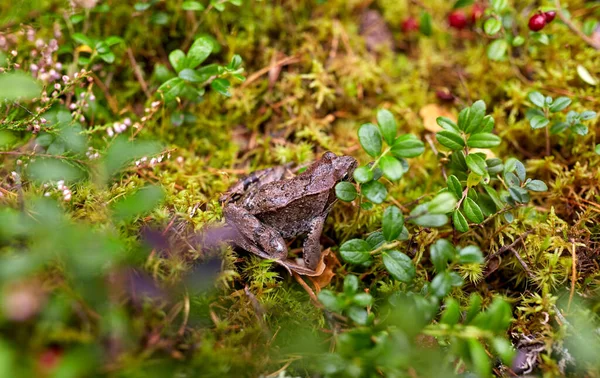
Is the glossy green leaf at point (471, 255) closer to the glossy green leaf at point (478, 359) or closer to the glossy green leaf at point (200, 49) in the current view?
the glossy green leaf at point (478, 359)

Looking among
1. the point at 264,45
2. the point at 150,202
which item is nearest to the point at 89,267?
the point at 150,202

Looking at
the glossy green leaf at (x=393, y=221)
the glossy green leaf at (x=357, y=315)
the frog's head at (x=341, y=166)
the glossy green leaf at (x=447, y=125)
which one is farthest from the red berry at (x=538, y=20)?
the glossy green leaf at (x=357, y=315)

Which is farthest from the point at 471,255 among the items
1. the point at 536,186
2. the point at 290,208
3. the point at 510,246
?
the point at 290,208

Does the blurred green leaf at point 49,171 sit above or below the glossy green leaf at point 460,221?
above

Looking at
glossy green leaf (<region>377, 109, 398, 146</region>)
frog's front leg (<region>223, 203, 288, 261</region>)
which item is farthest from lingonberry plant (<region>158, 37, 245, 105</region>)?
glossy green leaf (<region>377, 109, 398, 146</region>)

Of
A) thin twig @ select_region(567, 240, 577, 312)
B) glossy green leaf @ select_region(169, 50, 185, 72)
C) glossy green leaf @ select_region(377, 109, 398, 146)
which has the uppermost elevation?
glossy green leaf @ select_region(169, 50, 185, 72)

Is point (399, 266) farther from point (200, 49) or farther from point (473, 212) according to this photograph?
point (200, 49)

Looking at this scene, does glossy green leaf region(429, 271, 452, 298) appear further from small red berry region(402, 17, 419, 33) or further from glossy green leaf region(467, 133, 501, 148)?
small red berry region(402, 17, 419, 33)
